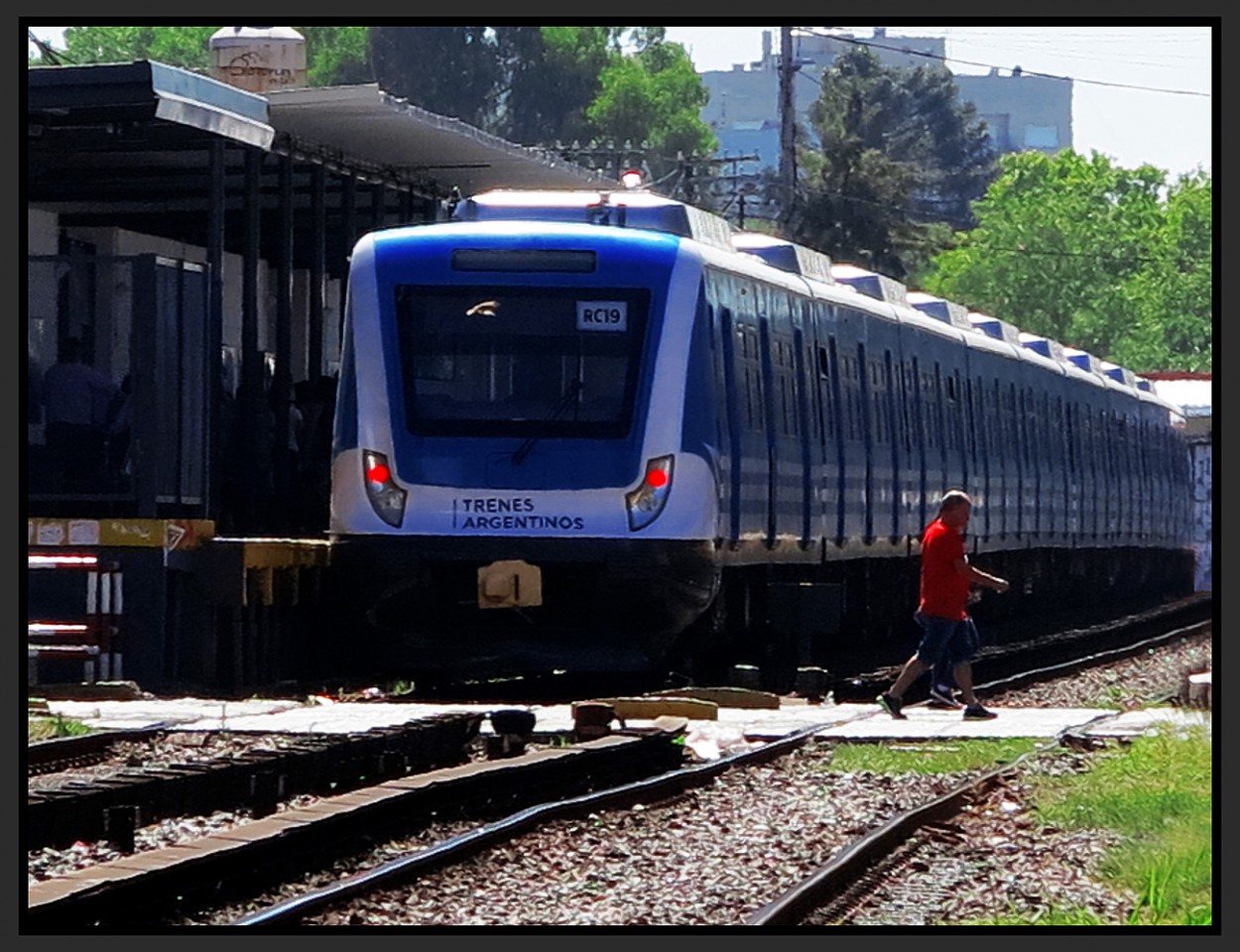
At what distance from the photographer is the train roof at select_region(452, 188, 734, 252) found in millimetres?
18484

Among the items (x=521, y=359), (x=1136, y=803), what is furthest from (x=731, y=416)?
(x=1136, y=803)

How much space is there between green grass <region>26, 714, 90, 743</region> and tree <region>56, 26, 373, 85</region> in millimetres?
35515

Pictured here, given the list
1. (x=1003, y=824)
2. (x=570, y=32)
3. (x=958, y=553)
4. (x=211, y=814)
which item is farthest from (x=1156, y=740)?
(x=570, y=32)

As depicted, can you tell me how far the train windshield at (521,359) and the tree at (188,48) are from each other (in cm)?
3284

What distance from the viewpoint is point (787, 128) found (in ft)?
157

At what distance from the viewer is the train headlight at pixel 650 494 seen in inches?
670

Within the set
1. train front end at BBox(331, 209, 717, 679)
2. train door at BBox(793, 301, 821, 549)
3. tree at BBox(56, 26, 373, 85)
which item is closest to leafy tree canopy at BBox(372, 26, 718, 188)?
tree at BBox(56, 26, 373, 85)

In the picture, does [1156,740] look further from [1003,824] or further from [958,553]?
[958,553]

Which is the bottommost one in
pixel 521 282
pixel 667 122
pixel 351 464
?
→ pixel 351 464

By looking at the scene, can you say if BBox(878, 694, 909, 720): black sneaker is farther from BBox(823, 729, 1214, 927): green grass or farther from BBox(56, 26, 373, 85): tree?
BBox(56, 26, 373, 85): tree

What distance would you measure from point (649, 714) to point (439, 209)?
41.5 feet

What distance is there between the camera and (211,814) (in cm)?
1117

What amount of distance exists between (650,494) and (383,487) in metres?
1.59

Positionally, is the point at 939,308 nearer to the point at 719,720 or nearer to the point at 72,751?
the point at 719,720
